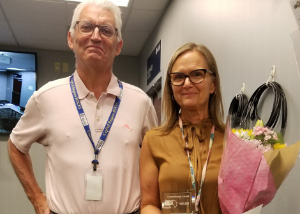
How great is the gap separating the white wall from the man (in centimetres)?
65

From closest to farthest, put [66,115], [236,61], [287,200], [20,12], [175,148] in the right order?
[175,148]
[287,200]
[66,115]
[236,61]
[20,12]

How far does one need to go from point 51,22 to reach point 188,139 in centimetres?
363

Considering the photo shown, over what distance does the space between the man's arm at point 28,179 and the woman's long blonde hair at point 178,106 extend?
2.44 ft

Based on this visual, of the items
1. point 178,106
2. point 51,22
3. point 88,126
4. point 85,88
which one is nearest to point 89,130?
point 88,126

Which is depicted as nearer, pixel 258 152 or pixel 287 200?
pixel 258 152

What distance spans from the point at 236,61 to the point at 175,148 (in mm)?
1005

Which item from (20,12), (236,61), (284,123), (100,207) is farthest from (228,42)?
(20,12)

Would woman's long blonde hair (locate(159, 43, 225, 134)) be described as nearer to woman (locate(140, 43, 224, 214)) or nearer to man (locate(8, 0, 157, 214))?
woman (locate(140, 43, 224, 214))

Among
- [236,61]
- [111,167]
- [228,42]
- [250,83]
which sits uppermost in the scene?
[228,42]

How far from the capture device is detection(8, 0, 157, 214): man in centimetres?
158

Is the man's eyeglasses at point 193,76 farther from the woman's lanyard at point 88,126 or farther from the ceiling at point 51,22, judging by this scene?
the ceiling at point 51,22

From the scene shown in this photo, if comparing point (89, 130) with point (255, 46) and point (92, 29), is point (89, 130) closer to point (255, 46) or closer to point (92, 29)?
point (92, 29)

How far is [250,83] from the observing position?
1.94 meters

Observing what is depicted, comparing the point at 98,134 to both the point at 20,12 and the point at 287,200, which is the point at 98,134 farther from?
the point at 20,12
